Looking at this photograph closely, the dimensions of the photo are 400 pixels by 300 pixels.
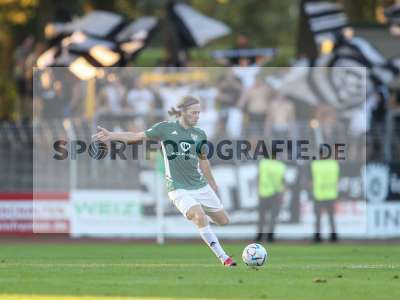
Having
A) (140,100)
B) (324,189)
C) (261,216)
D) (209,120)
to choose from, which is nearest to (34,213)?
(140,100)

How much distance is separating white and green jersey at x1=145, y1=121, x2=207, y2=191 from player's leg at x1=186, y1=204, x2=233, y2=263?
0.41 metres

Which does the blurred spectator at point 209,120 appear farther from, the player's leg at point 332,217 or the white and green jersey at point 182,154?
the white and green jersey at point 182,154

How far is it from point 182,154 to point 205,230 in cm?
119

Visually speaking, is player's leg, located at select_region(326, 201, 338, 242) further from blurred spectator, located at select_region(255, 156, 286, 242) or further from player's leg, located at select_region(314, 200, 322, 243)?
blurred spectator, located at select_region(255, 156, 286, 242)

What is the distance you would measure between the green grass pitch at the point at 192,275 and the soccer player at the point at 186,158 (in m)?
0.89

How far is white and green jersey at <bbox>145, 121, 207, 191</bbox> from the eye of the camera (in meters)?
16.2

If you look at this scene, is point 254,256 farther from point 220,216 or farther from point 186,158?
point 186,158

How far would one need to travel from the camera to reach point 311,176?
26.2 m

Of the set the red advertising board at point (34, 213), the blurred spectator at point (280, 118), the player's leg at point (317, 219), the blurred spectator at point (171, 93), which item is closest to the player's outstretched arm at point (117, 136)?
the player's leg at point (317, 219)

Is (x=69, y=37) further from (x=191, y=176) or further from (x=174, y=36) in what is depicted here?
(x=191, y=176)

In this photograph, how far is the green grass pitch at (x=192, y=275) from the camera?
40.7 ft

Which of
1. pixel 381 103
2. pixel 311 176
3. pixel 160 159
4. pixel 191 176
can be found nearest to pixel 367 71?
pixel 381 103

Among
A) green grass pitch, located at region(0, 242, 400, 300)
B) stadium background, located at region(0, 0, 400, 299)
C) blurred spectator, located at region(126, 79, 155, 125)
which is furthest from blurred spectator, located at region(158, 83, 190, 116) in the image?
green grass pitch, located at region(0, 242, 400, 300)

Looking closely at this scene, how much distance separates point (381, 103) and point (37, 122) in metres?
8.74
